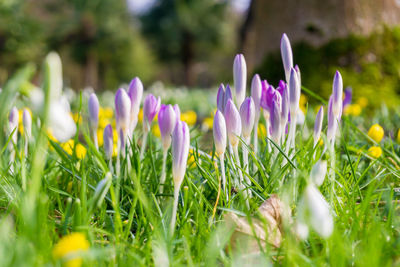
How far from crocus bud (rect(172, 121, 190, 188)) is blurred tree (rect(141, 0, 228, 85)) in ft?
80.0

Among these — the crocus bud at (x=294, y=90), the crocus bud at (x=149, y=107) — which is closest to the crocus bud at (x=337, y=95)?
the crocus bud at (x=294, y=90)

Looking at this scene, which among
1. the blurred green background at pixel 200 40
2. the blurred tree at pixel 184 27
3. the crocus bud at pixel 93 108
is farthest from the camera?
the blurred tree at pixel 184 27

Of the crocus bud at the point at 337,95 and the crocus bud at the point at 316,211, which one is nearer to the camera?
the crocus bud at the point at 316,211

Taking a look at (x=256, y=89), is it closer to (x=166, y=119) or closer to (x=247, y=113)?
(x=247, y=113)

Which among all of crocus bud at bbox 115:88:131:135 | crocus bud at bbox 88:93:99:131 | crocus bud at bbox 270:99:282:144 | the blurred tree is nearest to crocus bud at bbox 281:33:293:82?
crocus bud at bbox 270:99:282:144

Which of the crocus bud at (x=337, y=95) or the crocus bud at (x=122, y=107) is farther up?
the crocus bud at (x=122, y=107)

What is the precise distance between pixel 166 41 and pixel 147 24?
6.04 ft

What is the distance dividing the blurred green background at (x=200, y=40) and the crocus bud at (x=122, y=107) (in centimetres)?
333

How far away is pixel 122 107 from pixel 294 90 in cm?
52

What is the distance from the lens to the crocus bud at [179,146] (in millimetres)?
940

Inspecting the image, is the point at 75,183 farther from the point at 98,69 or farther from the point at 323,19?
the point at 98,69

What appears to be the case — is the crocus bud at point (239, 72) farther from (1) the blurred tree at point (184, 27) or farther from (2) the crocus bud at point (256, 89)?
(1) the blurred tree at point (184, 27)

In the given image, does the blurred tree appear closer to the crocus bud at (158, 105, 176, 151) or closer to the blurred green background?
the blurred green background

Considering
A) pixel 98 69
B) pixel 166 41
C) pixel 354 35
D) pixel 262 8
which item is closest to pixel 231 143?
pixel 354 35
